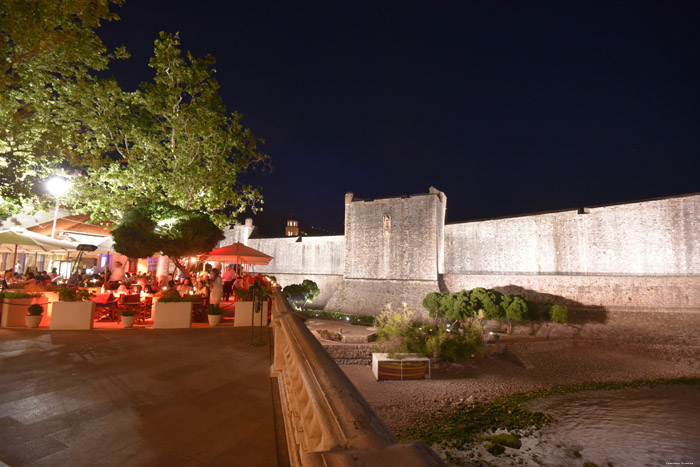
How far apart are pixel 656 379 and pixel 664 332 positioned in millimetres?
2894

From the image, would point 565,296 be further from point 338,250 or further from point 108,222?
point 108,222

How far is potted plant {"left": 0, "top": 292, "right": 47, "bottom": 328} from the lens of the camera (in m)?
6.89

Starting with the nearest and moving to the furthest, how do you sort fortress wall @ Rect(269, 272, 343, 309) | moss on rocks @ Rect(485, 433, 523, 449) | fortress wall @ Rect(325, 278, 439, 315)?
moss on rocks @ Rect(485, 433, 523, 449)
fortress wall @ Rect(325, 278, 439, 315)
fortress wall @ Rect(269, 272, 343, 309)

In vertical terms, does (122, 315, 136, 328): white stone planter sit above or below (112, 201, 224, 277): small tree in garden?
below

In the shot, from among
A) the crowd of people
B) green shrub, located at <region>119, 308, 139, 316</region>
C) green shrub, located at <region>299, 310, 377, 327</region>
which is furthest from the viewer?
green shrub, located at <region>299, 310, 377, 327</region>

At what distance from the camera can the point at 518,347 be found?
17.1m

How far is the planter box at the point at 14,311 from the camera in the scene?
688 centimetres

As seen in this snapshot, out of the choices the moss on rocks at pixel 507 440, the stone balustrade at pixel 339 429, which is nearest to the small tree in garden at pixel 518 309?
the moss on rocks at pixel 507 440

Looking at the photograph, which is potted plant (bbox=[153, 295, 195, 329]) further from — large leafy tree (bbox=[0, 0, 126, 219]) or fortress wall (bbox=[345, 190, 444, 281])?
fortress wall (bbox=[345, 190, 444, 281])

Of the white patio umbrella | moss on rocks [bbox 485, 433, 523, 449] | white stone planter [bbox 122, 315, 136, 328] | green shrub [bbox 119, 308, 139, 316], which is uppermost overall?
the white patio umbrella

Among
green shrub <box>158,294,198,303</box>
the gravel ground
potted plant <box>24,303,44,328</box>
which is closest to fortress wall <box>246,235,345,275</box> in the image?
the gravel ground

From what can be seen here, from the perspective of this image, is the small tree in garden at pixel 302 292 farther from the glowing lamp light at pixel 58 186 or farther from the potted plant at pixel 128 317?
the potted plant at pixel 128 317

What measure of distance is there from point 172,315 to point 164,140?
7001 mm

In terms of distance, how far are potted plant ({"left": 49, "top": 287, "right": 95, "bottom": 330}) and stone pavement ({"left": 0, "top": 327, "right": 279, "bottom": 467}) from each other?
1.20 m
